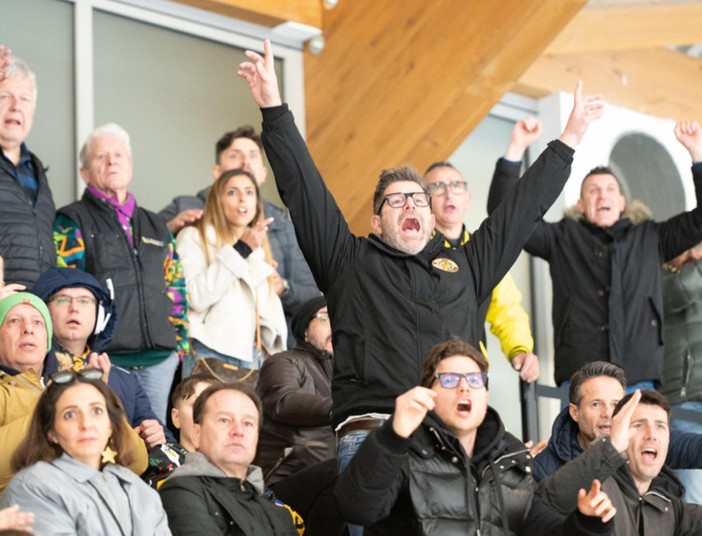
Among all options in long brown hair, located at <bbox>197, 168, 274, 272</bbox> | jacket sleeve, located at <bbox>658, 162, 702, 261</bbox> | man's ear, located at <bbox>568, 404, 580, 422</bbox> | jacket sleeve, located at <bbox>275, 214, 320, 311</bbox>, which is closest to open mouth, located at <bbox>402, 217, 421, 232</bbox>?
man's ear, located at <bbox>568, 404, 580, 422</bbox>

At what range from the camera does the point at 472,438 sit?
13.1 feet

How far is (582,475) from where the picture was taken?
426 cm

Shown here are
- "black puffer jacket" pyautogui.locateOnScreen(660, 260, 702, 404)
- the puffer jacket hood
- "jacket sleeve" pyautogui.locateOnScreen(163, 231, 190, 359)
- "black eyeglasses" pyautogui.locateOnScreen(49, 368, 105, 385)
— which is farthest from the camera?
"black puffer jacket" pyautogui.locateOnScreen(660, 260, 702, 404)

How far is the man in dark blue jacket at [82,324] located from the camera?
16.4 feet

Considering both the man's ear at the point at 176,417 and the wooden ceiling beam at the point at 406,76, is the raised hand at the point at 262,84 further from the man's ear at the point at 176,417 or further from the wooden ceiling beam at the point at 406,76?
the wooden ceiling beam at the point at 406,76

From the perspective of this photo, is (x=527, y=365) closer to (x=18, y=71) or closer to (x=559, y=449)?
(x=559, y=449)

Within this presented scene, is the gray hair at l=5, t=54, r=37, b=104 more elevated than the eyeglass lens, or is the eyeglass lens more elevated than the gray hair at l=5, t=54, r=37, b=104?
the gray hair at l=5, t=54, r=37, b=104

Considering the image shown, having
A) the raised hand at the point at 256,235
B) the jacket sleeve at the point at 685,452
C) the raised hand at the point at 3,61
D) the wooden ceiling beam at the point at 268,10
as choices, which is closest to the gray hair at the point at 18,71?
the raised hand at the point at 3,61

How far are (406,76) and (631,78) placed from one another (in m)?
2.03

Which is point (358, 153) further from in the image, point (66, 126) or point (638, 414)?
point (638, 414)

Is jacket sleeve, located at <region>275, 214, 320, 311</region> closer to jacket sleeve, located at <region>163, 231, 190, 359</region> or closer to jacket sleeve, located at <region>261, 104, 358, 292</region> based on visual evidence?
jacket sleeve, located at <region>163, 231, 190, 359</region>

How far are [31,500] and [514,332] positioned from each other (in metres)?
3.25

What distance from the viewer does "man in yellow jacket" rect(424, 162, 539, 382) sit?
6.01m

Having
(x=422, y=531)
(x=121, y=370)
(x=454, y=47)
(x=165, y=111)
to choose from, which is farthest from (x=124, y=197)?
(x=422, y=531)
